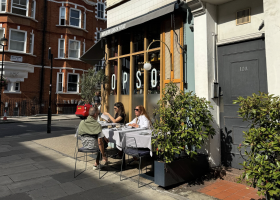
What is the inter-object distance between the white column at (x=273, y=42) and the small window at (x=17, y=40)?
69.1ft

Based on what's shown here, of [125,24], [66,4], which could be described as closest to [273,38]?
[125,24]

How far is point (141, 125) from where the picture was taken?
5824 mm

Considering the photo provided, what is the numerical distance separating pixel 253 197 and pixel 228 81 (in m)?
2.52

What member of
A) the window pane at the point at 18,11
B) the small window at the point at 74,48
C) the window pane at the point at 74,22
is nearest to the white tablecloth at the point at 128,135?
the small window at the point at 74,48

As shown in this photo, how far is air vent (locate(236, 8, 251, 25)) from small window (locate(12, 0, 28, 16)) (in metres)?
21.2

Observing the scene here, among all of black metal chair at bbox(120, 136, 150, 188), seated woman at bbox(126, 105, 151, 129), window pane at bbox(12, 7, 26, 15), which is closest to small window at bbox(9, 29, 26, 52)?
window pane at bbox(12, 7, 26, 15)

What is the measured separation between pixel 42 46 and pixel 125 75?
17.2 m

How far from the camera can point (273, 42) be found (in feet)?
13.1

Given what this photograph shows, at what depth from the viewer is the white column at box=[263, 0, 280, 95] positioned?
12.9ft

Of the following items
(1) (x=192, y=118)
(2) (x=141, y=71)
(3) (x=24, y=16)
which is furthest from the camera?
(3) (x=24, y=16)

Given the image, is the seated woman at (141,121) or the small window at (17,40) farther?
the small window at (17,40)

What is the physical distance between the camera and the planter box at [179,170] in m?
A: 4.18

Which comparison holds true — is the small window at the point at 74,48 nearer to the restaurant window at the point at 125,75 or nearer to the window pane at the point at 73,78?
the window pane at the point at 73,78

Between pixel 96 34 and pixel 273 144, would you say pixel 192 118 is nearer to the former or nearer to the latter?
pixel 273 144
